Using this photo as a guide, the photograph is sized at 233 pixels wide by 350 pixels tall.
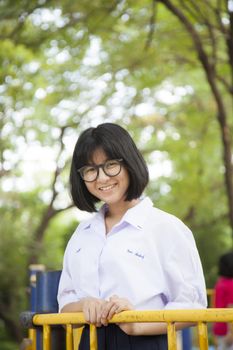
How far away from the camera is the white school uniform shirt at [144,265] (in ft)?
7.75

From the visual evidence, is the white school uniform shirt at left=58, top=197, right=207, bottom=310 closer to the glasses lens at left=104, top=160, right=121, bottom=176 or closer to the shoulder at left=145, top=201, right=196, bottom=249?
the shoulder at left=145, top=201, right=196, bottom=249

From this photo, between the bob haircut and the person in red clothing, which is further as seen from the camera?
the person in red clothing

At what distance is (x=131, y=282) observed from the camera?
7.75 ft

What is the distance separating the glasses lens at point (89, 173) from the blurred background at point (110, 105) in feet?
16.5

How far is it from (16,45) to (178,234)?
21.4ft

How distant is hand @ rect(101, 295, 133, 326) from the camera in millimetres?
2242

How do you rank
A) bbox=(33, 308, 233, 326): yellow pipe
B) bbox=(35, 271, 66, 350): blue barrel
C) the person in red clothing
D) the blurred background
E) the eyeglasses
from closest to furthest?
bbox=(33, 308, 233, 326): yellow pipe → the eyeglasses → bbox=(35, 271, 66, 350): blue barrel → the person in red clothing → the blurred background

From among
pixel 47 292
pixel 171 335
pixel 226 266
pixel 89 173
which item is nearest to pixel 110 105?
pixel 226 266

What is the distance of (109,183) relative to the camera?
2562 mm

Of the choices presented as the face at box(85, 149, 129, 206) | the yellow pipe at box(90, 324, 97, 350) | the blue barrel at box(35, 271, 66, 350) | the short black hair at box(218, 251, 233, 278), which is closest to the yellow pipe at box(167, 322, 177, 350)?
the yellow pipe at box(90, 324, 97, 350)

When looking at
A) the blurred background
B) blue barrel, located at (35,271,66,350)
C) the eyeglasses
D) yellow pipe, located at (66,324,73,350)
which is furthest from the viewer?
the blurred background

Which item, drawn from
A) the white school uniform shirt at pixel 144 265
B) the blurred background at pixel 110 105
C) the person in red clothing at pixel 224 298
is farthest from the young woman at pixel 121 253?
the blurred background at pixel 110 105

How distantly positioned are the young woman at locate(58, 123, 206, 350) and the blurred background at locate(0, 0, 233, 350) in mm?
5051

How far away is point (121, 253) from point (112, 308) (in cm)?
23
